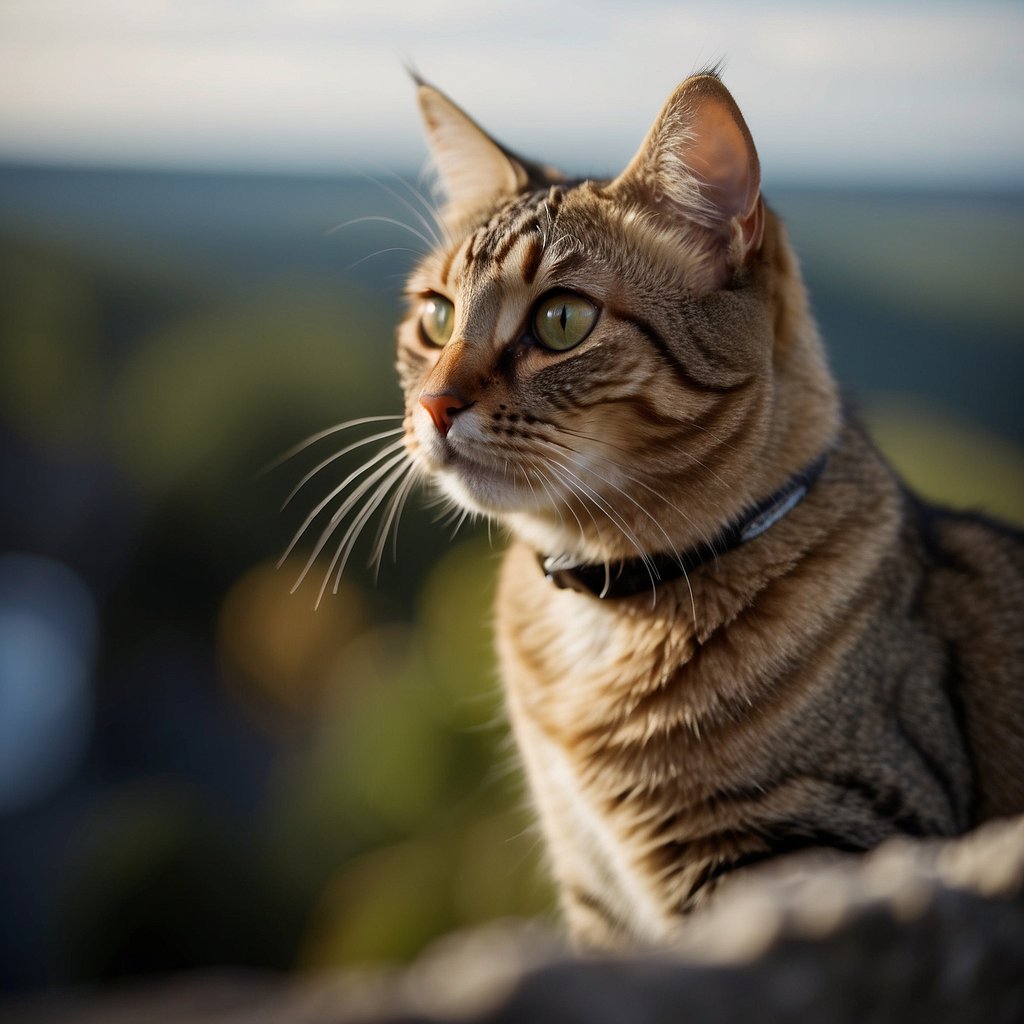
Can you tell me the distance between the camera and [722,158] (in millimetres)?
1215

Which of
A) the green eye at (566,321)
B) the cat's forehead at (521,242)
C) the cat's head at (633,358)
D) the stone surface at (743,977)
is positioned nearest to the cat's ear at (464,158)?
the cat's forehead at (521,242)

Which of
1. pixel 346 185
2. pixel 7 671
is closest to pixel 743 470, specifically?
pixel 346 185

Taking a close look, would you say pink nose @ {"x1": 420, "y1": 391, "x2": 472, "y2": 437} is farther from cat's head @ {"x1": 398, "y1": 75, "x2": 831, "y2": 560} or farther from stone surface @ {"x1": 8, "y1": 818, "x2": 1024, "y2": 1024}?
stone surface @ {"x1": 8, "y1": 818, "x2": 1024, "y2": 1024}

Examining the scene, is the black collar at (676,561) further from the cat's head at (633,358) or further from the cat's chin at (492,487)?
the cat's chin at (492,487)

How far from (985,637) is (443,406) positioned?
89 cm

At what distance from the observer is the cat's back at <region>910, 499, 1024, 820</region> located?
136 cm

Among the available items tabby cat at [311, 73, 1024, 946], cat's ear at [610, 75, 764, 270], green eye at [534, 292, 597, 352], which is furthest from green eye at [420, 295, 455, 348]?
cat's ear at [610, 75, 764, 270]

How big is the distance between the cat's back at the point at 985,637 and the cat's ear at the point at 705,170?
58 centimetres

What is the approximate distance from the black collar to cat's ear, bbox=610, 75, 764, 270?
1.06 feet

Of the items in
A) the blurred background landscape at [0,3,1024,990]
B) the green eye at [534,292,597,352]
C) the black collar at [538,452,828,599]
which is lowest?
the blurred background landscape at [0,3,1024,990]

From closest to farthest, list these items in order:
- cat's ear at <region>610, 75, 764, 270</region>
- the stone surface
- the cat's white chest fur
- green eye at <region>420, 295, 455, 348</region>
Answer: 1. the stone surface
2. cat's ear at <region>610, 75, 764, 270</region>
3. the cat's white chest fur
4. green eye at <region>420, 295, 455, 348</region>

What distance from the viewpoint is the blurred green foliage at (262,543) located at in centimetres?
313

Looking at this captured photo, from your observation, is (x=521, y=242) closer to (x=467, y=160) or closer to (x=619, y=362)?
(x=619, y=362)

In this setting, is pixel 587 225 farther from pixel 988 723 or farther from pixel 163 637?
pixel 163 637
